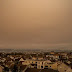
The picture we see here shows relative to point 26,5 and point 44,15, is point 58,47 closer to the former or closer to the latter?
point 44,15

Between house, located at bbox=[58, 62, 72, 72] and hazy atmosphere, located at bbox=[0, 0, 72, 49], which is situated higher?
hazy atmosphere, located at bbox=[0, 0, 72, 49]

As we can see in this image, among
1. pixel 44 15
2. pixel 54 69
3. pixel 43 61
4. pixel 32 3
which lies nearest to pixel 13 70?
pixel 43 61

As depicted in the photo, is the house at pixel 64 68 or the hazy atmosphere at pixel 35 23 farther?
the hazy atmosphere at pixel 35 23

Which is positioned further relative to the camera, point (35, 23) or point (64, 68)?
point (35, 23)

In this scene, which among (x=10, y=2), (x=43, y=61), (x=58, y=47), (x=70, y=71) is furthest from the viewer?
(x=10, y=2)

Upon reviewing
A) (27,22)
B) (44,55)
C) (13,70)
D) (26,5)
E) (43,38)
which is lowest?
(13,70)

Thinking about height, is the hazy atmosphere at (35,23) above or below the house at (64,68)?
above

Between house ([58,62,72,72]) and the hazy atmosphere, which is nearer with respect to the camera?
house ([58,62,72,72])

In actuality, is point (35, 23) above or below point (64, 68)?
above
